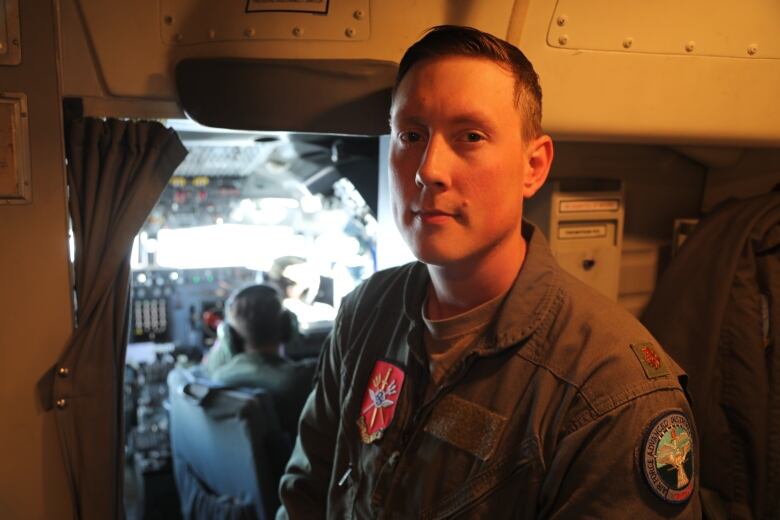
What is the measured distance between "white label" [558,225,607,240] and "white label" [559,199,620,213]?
60mm

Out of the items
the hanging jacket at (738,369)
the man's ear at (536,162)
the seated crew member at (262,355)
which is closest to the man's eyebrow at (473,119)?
the man's ear at (536,162)

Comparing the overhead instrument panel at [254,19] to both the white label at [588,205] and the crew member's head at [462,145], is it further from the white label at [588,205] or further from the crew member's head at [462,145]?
the white label at [588,205]

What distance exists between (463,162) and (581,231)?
41.2 inches

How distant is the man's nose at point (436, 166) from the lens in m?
1.14

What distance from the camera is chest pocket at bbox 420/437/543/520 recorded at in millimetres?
1072

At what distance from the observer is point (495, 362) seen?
1180 mm

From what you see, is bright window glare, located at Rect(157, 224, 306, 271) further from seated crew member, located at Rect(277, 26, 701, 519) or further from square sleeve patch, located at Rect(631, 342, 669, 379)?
square sleeve patch, located at Rect(631, 342, 669, 379)

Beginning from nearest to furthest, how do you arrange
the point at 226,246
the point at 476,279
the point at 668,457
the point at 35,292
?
the point at 668,457 → the point at 476,279 → the point at 35,292 → the point at 226,246

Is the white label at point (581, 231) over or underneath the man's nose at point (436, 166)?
underneath

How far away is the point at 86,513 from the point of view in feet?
5.16

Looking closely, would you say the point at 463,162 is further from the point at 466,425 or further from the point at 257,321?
the point at 257,321

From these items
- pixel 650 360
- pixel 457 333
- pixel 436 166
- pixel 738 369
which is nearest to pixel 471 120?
pixel 436 166

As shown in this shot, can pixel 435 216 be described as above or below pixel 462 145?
below

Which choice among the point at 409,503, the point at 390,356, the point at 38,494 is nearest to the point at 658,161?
the point at 390,356
